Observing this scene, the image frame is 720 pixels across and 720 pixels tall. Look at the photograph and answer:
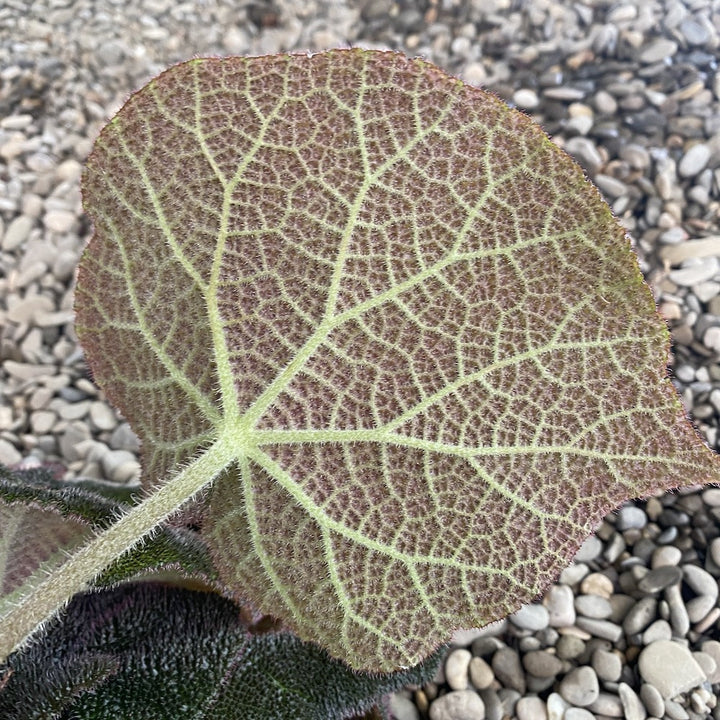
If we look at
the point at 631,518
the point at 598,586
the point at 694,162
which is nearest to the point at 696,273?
the point at 694,162

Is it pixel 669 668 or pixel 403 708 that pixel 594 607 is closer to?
pixel 669 668

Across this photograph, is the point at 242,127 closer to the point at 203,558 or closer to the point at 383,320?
the point at 383,320

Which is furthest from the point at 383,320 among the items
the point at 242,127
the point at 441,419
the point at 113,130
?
the point at 113,130

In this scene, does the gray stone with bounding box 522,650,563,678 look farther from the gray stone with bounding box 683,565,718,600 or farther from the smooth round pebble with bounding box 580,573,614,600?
the gray stone with bounding box 683,565,718,600

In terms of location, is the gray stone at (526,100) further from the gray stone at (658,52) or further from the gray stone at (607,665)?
the gray stone at (607,665)

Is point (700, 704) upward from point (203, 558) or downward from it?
downward

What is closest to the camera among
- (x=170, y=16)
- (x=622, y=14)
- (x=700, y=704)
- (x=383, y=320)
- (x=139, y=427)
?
(x=383, y=320)

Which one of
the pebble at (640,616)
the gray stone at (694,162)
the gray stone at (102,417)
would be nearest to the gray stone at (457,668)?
the pebble at (640,616)
